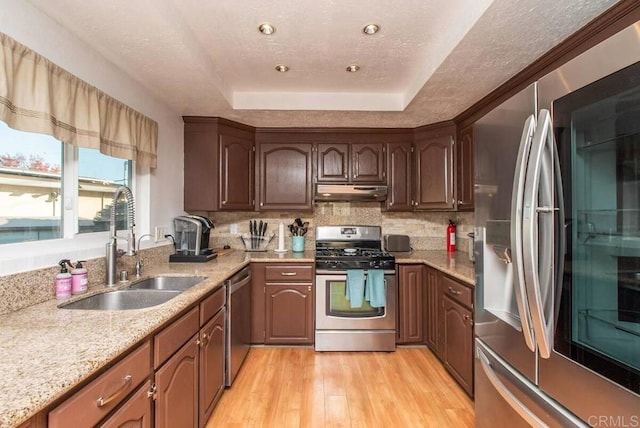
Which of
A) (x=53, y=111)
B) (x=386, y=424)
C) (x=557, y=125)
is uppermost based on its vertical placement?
(x=53, y=111)

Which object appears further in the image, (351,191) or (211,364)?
(351,191)

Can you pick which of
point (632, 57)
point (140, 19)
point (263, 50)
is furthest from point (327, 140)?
point (632, 57)

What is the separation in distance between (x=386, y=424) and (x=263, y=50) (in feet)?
7.99

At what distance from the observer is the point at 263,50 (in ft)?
6.48

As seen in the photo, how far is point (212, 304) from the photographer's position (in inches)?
71.7

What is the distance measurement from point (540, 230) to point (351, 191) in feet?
7.08

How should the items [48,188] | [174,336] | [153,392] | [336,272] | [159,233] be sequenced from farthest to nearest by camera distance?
[336,272] → [159,233] → [48,188] → [174,336] → [153,392]

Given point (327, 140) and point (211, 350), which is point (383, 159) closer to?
point (327, 140)

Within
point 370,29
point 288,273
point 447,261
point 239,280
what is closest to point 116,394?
point 239,280

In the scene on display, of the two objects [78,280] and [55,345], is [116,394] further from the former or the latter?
[78,280]

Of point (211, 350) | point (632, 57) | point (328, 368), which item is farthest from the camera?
point (328, 368)

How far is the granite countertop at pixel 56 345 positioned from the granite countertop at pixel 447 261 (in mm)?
1668

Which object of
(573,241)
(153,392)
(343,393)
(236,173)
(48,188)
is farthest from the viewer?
(236,173)

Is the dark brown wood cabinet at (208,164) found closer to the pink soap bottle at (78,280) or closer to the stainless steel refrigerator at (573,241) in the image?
the pink soap bottle at (78,280)
